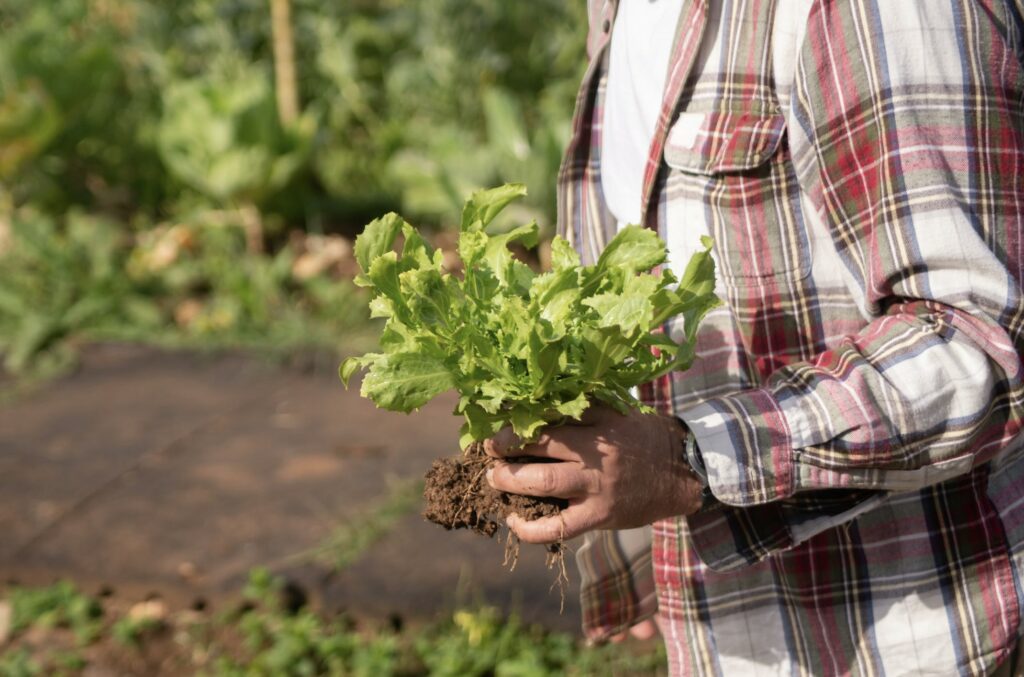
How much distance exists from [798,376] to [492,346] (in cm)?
37

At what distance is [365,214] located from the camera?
642 centimetres

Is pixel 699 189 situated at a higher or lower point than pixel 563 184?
lower

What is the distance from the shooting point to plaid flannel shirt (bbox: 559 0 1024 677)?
1217mm

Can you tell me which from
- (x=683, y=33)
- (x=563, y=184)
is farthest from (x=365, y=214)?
(x=683, y=33)

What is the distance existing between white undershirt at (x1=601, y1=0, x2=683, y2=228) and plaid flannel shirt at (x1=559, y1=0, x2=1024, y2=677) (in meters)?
0.08

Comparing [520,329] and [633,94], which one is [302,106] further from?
[520,329]

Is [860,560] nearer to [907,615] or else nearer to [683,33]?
[907,615]

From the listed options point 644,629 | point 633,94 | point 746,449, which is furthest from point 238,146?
point 746,449

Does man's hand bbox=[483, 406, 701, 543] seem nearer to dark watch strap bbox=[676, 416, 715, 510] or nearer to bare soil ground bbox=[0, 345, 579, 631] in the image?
dark watch strap bbox=[676, 416, 715, 510]

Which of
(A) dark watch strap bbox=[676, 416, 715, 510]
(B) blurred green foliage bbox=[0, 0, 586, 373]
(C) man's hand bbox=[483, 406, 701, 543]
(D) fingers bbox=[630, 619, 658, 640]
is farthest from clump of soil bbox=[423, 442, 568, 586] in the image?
(B) blurred green foliage bbox=[0, 0, 586, 373]

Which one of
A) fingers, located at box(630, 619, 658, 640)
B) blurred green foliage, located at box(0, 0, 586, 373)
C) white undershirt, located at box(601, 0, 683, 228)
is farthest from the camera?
blurred green foliage, located at box(0, 0, 586, 373)

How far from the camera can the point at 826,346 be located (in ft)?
4.81

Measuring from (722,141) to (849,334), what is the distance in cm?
31

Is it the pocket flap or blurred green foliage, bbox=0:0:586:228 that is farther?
blurred green foliage, bbox=0:0:586:228
